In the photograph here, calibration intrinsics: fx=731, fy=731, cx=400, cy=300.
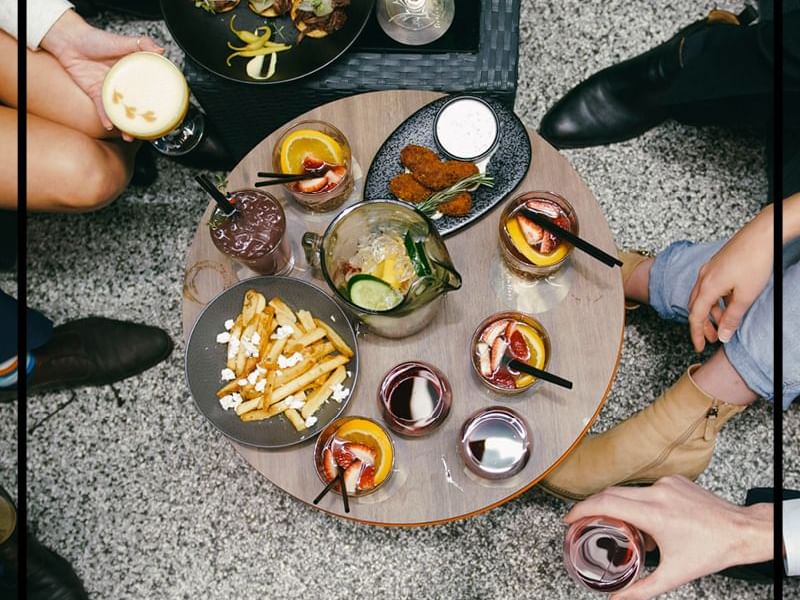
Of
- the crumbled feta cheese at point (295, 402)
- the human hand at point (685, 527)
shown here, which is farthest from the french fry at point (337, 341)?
the human hand at point (685, 527)

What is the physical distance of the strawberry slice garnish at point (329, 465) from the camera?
4.33ft

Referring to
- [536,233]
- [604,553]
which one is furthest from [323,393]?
[604,553]

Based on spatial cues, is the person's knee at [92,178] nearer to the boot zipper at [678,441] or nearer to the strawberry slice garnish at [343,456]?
the strawberry slice garnish at [343,456]

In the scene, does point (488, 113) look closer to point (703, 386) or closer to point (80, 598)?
point (703, 386)

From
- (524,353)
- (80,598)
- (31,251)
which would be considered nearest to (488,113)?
(524,353)

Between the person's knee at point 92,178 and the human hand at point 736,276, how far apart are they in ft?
4.45

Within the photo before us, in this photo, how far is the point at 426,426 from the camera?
52.4 inches

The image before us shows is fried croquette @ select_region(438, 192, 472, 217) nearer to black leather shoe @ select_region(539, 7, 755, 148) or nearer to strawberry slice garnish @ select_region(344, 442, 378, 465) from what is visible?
strawberry slice garnish @ select_region(344, 442, 378, 465)

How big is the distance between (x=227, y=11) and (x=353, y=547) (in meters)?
1.35

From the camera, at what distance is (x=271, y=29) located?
1.61 meters

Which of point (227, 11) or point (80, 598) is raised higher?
point (227, 11)

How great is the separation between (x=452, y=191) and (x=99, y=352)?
1152 millimetres

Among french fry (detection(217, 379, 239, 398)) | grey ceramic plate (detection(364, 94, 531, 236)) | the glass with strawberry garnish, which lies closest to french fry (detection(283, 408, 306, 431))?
french fry (detection(217, 379, 239, 398))

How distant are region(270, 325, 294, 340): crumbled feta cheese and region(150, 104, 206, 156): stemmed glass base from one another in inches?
29.5
